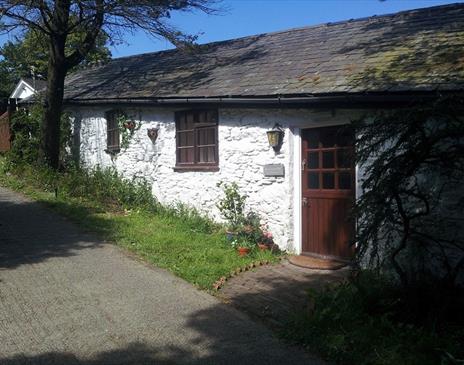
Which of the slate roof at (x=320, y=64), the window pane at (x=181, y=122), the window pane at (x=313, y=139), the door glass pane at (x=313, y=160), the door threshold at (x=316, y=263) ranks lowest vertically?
the door threshold at (x=316, y=263)

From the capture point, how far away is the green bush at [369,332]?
4453 millimetres

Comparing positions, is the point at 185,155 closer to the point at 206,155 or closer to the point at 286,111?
the point at 206,155

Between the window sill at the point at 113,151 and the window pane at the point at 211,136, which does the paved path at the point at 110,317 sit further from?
the window sill at the point at 113,151

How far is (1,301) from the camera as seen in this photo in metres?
5.74

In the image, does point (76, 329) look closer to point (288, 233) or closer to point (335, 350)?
point (335, 350)

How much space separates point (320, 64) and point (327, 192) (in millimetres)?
2537

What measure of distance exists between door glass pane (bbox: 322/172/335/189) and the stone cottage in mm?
16

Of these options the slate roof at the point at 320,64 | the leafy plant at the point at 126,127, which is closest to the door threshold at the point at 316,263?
the slate roof at the point at 320,64

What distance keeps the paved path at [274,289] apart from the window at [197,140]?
3130mm

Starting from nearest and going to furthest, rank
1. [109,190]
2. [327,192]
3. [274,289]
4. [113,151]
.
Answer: [274,289]
[327,192]
[109,190]
[113,151]

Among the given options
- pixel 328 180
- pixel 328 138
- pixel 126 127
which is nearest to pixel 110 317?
pixel 328 180

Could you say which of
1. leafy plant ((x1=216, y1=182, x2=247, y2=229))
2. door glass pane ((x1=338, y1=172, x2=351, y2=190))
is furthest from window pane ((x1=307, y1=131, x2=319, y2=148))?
leafy plant ((x1=216, y1=182, x2=247, y2=229))

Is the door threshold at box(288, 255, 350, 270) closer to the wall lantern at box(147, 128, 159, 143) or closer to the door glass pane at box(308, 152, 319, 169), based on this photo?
the door glass pane at box(308, 152, 319, 169)

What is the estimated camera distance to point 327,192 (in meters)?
7.84
